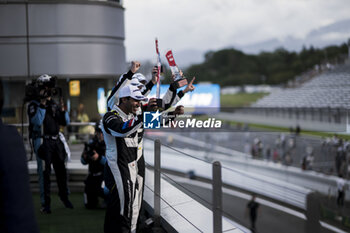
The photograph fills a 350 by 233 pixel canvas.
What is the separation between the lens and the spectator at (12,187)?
124cm

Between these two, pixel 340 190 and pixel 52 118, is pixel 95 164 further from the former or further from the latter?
pixel 340 190

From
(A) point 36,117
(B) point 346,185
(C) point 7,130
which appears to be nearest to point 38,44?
(A) point 36,117

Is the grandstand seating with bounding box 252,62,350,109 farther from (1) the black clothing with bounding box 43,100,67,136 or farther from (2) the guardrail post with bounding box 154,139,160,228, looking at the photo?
(2) the guardrail post with bounding box 154,139,160,228

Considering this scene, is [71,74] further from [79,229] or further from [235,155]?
[235,155]

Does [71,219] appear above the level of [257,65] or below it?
below

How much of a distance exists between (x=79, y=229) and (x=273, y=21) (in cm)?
8393

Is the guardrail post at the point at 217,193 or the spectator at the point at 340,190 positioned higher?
the guardrail post at the point at 217,193

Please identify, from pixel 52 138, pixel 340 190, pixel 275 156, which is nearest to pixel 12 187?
pixel 52 138

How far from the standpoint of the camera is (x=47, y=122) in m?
4.52

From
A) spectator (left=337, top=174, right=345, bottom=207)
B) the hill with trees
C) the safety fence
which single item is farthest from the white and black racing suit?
the hill with trees

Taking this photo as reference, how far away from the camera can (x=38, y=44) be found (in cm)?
724

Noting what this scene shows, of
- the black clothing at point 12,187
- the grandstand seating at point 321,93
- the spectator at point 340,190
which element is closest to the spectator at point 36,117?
the black clothing at point 12,187

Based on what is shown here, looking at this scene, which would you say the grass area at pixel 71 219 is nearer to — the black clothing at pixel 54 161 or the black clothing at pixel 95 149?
the black clothing at pixel 54 161

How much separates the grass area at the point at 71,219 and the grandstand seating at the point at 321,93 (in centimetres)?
2688
